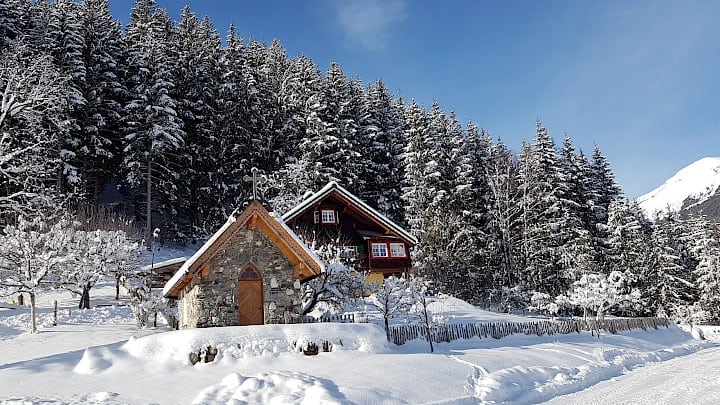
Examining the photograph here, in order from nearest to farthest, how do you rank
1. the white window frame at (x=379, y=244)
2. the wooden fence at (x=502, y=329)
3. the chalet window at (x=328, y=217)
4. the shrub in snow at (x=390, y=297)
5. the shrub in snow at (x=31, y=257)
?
the wooden fence at (x=502, y=329) < the shrub in snow at (x=390, y=297) < the shrub in snow at (x=31, y=257) < the chalet window at (x=328, y=217) < the white window frame at (x=379, y=244)

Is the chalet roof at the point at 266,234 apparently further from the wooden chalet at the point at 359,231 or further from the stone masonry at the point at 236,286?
the wooden chalet at the point at 359,231

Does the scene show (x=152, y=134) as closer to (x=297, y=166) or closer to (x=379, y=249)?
(x=297, y=166)

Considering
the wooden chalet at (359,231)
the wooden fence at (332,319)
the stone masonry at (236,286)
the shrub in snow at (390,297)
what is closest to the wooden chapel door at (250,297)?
the stone masonry at (236,286)

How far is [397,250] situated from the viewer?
1495 inches

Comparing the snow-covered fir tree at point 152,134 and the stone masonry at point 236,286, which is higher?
the snow-covered fir tree at point 152,134

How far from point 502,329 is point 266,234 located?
40.0ft

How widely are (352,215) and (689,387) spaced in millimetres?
25355

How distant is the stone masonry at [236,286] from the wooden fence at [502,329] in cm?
445

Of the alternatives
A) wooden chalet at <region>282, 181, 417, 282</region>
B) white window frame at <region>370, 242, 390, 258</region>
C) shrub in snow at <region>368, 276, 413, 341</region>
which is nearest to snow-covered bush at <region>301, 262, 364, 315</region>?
shrub in snow at <region>368, 276, 413, 341</region>

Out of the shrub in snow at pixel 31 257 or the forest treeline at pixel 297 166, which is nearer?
the shrub in snow at pixel 31 257

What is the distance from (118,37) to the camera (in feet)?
153

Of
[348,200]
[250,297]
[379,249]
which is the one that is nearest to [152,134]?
[348,200]

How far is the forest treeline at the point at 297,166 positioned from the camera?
38750mm

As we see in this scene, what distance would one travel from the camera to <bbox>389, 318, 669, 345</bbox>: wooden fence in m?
20.6
